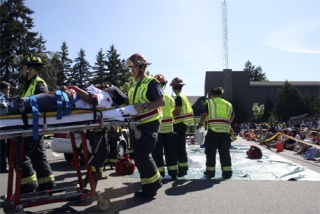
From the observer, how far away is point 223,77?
61312mm

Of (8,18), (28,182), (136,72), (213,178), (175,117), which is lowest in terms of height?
(213,178)

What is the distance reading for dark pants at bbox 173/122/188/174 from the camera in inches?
295

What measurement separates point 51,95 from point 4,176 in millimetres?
4343

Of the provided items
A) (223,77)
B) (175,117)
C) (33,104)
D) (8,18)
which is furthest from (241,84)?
(33,104)

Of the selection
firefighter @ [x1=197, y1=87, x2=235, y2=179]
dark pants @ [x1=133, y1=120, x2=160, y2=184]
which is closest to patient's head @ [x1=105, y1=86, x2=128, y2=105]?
dark pants @ [x1=133, y1=120, x2=160, y2=184]

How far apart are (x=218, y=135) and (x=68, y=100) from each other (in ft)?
13.4

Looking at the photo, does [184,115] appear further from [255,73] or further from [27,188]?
[255,73]

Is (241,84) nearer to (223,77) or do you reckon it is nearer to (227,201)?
(223,77)

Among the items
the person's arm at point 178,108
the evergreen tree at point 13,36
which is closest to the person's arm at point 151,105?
the person's arm at point 178,108

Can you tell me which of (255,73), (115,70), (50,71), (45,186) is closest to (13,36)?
(50,71)

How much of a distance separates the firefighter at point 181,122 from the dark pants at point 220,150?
0.53m

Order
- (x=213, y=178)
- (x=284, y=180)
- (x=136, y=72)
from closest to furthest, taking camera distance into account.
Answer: (x=136, y=72)
(x=284, y=180)
(x=213, y=178)

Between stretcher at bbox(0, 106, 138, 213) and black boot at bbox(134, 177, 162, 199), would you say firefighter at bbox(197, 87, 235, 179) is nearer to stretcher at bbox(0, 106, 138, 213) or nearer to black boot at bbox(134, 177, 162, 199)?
black boot at bbox(134, 177, 162, 199)

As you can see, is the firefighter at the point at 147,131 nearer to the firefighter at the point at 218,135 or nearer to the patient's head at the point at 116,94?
the patient's head at the point at 116,94
